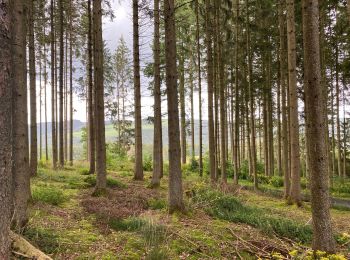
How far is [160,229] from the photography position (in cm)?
634

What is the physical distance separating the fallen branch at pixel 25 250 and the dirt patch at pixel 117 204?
2.65 meters

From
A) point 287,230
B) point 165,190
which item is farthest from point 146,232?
point 165,190

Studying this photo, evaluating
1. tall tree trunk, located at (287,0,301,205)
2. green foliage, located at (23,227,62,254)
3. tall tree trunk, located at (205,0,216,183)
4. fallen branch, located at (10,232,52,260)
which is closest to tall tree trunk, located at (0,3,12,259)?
fallen branch, located at (10,232,52,260)

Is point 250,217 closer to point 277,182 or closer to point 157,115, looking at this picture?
point 157,115

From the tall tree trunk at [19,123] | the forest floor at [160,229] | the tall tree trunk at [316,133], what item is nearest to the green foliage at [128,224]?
the forest floor at [160,229]

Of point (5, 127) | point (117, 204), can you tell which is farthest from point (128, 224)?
point (5, 127)

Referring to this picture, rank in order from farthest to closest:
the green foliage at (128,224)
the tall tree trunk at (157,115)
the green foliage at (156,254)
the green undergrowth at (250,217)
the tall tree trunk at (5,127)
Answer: the tall tree trunk at (157,115), the green undergrowth at (250,217), the green foliage at (128,224), the green foliage at (156,254), the tall tree trunk at (5,127)

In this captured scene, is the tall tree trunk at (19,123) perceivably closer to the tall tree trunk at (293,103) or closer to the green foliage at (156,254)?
the green foliage at (156,254)

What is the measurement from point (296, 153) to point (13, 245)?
9.33m

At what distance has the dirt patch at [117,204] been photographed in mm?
7840

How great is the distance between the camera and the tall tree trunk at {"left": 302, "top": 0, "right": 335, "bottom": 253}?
5.54 m

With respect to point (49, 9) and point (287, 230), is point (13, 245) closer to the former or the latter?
point (287, 230)

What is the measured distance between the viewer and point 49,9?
17859mm

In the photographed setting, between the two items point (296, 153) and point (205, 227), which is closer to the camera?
point (205, 227)
